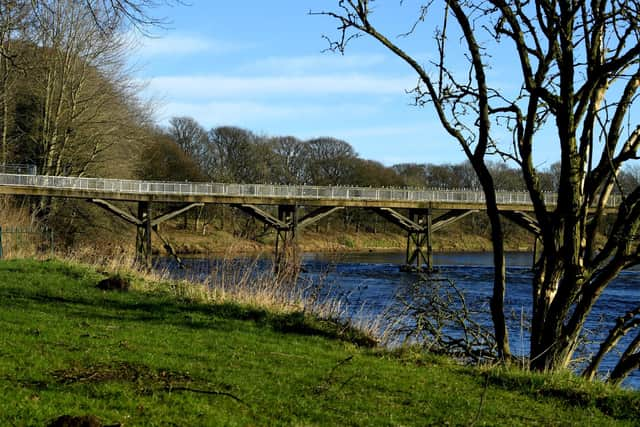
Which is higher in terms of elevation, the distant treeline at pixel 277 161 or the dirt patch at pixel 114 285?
the distant treeline at pixel 277 161

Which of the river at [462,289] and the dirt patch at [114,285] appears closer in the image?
the dirt patch at [114,285]

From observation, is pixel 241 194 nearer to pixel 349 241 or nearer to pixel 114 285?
pixel 114 285

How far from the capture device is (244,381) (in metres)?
7.23

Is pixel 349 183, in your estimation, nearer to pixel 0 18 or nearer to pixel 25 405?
pixel 0 18

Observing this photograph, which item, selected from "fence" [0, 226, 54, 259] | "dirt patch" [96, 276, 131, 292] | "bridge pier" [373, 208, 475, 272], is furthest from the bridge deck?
"dirt patch" [96, 276, 131, 292]

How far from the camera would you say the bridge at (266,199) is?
113 feet

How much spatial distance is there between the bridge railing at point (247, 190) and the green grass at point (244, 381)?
959 inches

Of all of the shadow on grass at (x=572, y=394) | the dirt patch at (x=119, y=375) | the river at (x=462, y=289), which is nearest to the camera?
the dirt patch at (x=119, y=375)

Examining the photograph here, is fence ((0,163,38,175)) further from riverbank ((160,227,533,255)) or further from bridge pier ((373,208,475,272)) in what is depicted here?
bridge pier ((373,208,475,272))

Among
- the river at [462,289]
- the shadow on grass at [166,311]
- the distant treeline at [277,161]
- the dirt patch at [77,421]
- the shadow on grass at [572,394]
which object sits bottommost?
the river at [462,289]

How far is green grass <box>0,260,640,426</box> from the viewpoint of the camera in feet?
19.9

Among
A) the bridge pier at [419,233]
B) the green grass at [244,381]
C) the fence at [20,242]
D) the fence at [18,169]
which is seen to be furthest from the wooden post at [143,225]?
the green grass at [244,381]

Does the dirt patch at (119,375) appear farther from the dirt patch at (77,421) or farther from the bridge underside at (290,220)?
the bridge underside at (290,220)

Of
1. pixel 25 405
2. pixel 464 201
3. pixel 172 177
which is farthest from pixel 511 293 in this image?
pixel 172 177
